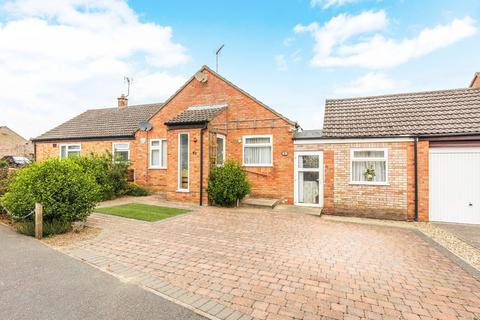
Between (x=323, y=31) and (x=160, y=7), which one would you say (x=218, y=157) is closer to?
(x=160, y=7)

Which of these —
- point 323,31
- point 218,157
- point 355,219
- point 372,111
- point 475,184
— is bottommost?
point 355,219

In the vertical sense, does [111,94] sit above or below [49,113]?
above

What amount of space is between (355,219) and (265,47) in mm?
10250

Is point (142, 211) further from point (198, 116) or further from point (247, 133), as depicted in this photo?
point (247, 133)

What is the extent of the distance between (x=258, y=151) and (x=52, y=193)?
26.8 ft

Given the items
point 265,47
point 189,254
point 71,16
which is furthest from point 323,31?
point 189,254

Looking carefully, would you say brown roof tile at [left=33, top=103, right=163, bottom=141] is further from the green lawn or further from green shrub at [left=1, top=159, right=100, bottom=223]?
green shrub at [left=1, top=159, right=100, bottom=223]

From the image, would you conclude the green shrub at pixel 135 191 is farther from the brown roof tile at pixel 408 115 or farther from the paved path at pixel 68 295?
the brown roof tile at pixel 408 115

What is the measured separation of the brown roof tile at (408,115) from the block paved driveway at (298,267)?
4.06 metres

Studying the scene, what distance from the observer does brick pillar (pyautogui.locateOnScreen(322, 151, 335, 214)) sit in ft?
32.3

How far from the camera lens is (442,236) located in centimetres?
697

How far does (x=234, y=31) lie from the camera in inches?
490

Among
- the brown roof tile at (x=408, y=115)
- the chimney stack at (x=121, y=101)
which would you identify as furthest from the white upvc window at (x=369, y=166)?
the chimney stack at (x=121, y=101)

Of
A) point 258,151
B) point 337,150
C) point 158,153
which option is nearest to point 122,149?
point 158,153
